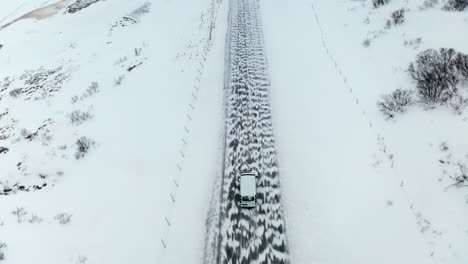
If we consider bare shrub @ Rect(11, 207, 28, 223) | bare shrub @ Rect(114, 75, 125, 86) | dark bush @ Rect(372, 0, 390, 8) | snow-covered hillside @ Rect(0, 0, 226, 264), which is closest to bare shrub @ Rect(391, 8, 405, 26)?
dark bush @ Rect(372, 0, 390, 8)

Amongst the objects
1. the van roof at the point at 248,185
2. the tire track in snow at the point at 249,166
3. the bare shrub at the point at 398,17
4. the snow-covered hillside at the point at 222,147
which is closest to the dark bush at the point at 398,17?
the bare shrub at the point at 398,17

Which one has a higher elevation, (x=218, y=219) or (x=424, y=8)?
(x=424, y=8)

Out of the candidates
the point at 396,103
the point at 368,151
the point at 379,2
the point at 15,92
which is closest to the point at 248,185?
the point at 368,151

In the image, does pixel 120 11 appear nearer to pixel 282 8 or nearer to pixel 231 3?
pixel 231 3

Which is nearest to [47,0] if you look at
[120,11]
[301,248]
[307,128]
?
[120,11]

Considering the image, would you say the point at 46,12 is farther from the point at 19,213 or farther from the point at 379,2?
the point at 19,213

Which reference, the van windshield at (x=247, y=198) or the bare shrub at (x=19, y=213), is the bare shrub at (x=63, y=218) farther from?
the van windshield at (x=247, y=198)

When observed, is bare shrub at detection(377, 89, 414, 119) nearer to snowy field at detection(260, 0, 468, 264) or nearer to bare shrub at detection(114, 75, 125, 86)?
snowy field at detection(260, 0, 468, 264)
